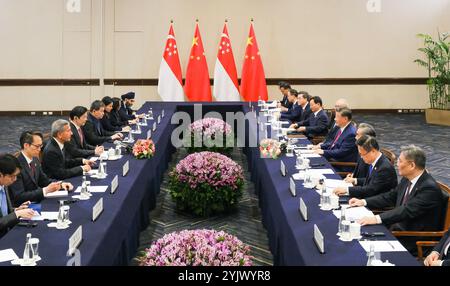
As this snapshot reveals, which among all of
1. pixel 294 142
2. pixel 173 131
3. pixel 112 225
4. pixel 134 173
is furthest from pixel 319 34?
pixel 112 225

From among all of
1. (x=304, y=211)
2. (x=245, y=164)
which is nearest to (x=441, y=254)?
(x=304, y=211)

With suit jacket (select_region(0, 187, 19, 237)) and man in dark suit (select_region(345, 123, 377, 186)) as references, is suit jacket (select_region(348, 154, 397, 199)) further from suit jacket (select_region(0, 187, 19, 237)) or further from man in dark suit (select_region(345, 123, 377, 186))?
suit jacket (select_region(0, 187, 19, 237))

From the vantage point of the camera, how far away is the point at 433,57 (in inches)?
502

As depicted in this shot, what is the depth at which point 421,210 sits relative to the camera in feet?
13.7

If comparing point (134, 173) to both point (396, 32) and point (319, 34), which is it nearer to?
point (319, 34)

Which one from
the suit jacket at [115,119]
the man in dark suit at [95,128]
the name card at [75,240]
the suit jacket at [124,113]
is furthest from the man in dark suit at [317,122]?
the name card at [75,240]

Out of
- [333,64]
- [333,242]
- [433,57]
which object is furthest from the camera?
[333,64]

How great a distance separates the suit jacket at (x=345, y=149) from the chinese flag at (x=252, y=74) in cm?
604

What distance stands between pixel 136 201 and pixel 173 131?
4539mm

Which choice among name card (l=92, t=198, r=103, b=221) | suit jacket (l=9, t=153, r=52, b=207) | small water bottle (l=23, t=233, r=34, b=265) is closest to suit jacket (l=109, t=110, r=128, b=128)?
suit jacket (l=9, t=153, r=52, b=207)

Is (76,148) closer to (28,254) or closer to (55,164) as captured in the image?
(55,164)

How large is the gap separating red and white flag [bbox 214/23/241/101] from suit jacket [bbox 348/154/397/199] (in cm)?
794

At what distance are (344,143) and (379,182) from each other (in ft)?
5.78

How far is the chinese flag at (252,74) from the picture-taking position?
1276 cm
